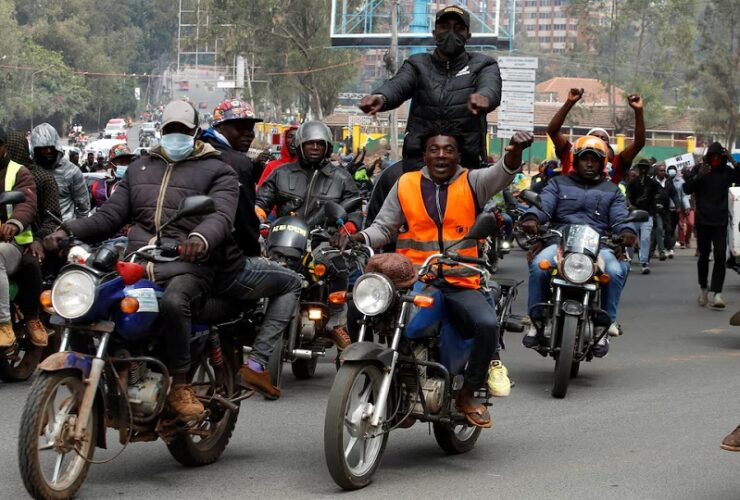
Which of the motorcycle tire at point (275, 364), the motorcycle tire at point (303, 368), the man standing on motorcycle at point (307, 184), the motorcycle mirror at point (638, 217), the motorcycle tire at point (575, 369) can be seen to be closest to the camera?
the motorcycle tire at point (275, 364)

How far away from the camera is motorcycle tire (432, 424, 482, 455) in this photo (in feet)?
25.0

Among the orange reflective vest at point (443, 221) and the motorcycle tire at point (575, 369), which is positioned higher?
the orange reflective vest at point (443, 221)

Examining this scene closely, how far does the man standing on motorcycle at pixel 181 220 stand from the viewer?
21.9 feet

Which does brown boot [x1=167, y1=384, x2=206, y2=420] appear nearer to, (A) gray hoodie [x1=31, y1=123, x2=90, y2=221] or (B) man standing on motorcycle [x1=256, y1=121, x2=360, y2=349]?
(B) man standing on motorcycle [x1=256, y1=121, x2=360, y2=349]

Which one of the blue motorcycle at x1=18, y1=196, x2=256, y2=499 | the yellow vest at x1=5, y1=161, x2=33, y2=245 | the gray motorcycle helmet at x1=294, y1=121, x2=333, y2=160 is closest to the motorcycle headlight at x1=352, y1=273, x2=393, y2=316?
the blue motorcycle at x1=18, y1=196, x2=256, y2=499

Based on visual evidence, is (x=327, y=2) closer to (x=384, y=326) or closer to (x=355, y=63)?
(x=355, y=63)

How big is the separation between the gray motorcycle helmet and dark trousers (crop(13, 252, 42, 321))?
233cm

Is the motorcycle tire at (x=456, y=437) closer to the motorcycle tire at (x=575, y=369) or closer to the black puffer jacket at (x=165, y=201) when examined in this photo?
the black puffer jacket at (x=165, y=201)

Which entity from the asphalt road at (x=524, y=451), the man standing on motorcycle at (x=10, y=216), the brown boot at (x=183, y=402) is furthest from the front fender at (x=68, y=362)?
the man standing on motorcycle at (x=10, y=216)

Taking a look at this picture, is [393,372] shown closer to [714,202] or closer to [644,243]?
[714,202]

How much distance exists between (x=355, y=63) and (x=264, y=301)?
6710 cm

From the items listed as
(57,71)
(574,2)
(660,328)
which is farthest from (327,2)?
(660,328)

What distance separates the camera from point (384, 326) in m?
7.10

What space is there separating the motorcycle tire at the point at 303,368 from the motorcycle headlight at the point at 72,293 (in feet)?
14.4
